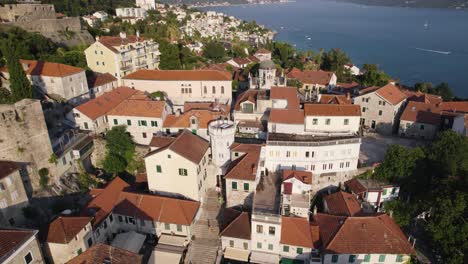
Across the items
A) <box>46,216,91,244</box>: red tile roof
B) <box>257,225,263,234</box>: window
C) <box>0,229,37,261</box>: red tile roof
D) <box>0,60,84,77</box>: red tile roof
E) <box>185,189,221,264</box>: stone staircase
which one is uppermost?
<box>0,60,84,77</box>: red tile roof

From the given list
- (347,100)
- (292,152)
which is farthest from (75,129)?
(347,100)

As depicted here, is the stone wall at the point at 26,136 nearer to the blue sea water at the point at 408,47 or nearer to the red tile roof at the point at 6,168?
the red tile roof at the point at 6,168

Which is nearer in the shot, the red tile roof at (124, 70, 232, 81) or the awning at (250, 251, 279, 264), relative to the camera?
the awning at (250, 251, 279, 264)

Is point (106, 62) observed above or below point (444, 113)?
above

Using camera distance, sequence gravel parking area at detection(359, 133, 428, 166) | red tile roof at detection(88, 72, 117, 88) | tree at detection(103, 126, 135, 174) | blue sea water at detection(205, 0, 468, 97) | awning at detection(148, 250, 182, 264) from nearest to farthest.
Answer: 1. awning at detection(148, 250, 182, 264)
2. tree at detection(103, 126, 135, 174)
3. gravel parking area at detection(359, 133, 428, 166)
4. red tile roof at detection(88, 72, 117, 88)
5. blue sea water at detection(205, 0, 468, 97)

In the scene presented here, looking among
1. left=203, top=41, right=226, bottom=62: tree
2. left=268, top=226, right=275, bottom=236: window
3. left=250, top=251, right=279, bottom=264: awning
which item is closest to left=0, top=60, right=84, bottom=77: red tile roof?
left=268, top=226, right=275, bottom=236: window

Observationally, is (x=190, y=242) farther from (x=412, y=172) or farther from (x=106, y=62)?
(x=106, y=62)

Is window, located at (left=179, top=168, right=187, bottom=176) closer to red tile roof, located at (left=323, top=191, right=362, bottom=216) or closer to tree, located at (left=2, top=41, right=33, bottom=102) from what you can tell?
red tile roof, located at (left=323, top=191, right=362, bottom=216)
